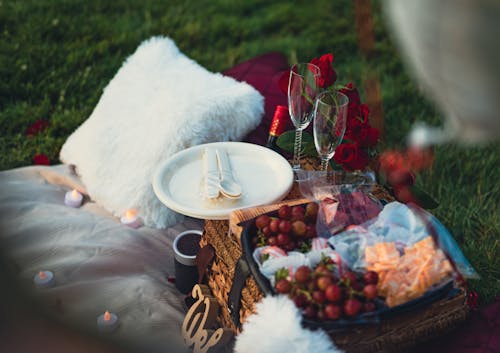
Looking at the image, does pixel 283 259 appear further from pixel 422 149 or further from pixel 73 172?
pixel 73 172

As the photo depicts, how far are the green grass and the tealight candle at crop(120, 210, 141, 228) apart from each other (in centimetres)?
75

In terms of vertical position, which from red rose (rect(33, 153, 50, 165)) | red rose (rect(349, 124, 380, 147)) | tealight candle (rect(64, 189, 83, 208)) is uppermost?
red rose (rect(349, 124, 380, 147))

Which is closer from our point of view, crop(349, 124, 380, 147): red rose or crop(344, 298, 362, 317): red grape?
crop(344, 298, 362, 317): red grape

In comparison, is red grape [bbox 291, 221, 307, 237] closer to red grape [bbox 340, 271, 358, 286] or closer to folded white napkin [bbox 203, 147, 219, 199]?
red grape [bbox 340, 271, 358, 286]

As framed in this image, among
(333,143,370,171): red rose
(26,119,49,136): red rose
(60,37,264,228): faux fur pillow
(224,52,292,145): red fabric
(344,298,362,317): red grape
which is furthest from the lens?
(26,119,49,136): red rose

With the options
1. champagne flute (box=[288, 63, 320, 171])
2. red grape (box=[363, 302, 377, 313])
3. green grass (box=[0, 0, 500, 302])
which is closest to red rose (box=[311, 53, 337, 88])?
champagne flute (box=[288, 63, 320, 171])

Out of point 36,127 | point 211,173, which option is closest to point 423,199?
point 211,173

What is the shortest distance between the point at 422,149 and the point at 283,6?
231 cm

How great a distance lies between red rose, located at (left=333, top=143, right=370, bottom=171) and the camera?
1.49 m

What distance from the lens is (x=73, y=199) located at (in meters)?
2.11

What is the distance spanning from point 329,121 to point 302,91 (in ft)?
0.60

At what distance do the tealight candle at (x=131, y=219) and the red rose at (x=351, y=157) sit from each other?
81cm

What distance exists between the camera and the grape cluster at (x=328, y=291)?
115 centimetres

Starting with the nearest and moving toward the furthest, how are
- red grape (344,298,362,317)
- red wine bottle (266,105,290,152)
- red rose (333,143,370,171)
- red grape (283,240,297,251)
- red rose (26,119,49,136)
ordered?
red grape (344,298,362,317) → red grape (283,240,297,251) → red rose (333,143,370,171) → red wine bottle (266,105,290,152) → red rose (26,119,49,136)
